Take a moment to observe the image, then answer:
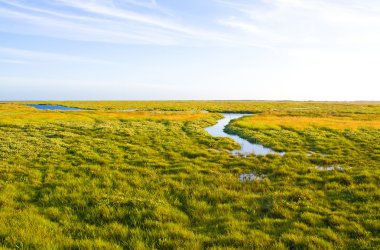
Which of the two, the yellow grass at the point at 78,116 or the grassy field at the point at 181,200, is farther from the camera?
the yellow grass at the point at 78,116

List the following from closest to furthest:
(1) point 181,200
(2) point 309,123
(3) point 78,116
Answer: (1) point 181,200 → (2) point 309,123 → (3) point 78,116

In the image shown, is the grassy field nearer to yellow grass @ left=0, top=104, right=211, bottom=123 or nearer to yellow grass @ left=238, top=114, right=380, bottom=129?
yellow grass @ left=238, top=114, right=380, bottom=129

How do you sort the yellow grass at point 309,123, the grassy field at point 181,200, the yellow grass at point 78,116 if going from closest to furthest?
1. the grassy field at point 181,200
2. the yellow grass at point 309,123
3. the yellow grass at point 78,116

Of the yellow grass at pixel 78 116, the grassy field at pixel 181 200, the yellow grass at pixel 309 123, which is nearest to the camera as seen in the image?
the grassy field at pixel 181 200

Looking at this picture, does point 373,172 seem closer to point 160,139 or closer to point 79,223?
point 79,223

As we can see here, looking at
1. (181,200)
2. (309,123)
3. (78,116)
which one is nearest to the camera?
(181,200)

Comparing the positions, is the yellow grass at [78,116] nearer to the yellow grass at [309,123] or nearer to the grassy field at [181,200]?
the yellow grass at [309,123]

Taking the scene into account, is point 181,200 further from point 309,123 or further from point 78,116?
point 78,116

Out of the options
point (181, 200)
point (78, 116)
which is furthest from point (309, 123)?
point (78, 116)

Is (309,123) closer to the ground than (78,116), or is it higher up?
closer to the ground

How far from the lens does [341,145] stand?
27.6m

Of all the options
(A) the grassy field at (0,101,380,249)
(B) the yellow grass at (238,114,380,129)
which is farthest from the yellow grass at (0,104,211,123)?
(A) the grassy field at (0,101,380,249)

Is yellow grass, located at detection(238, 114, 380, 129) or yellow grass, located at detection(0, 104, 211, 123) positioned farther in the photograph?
yellow grass, located at detection(0, 104, 211, 123)

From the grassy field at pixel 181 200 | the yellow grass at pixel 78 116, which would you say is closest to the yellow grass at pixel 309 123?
the yellow grass at pixel 78 116
